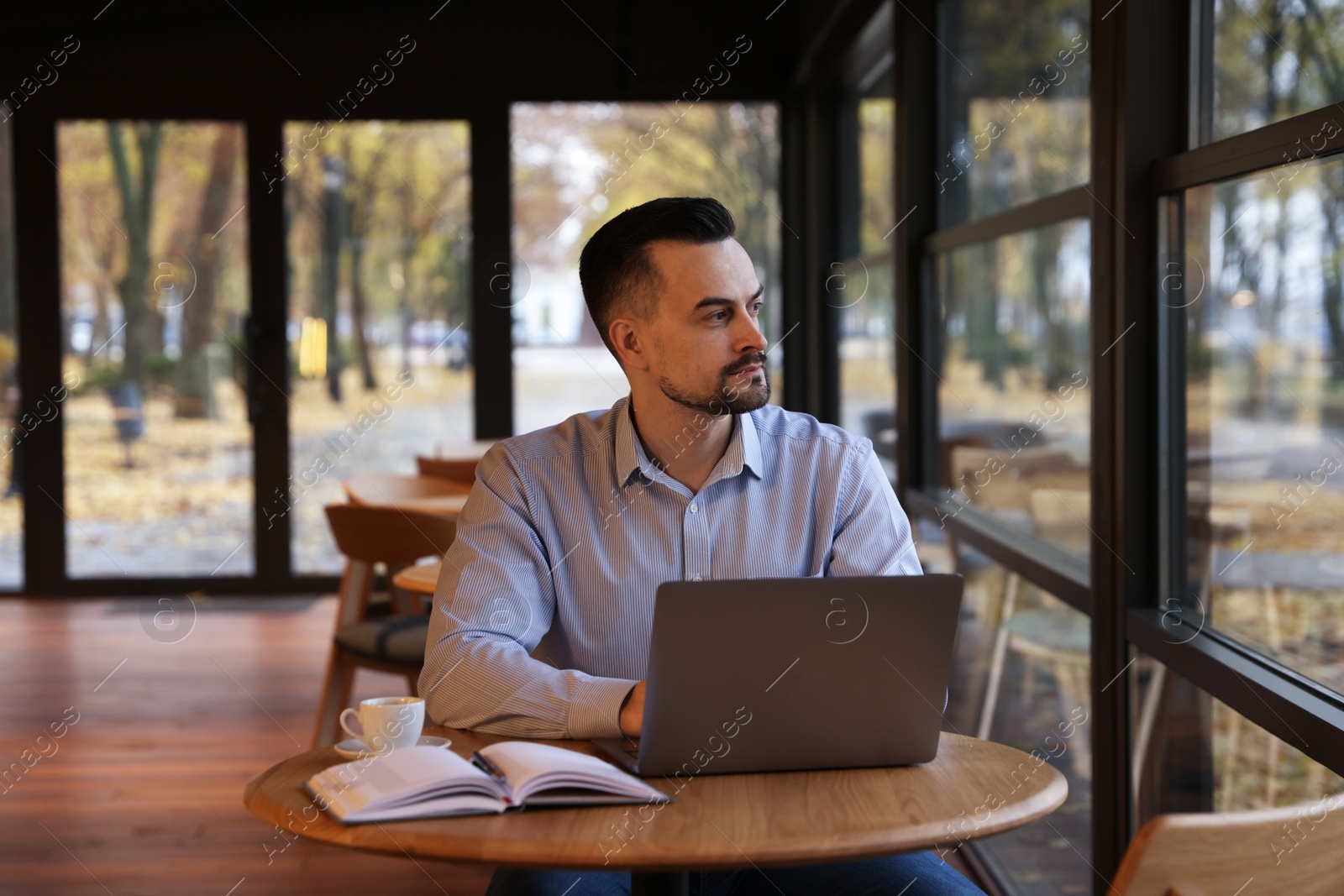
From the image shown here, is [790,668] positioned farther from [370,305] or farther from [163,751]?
[370,305]

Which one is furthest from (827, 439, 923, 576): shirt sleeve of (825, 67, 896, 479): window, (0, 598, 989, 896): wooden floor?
(825, 67, 896, 479): window

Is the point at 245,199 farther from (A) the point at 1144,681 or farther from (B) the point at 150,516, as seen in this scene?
(A) the point at 1144,681

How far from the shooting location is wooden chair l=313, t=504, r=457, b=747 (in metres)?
3.27

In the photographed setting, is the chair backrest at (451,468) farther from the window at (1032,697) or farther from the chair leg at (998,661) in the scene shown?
the chair leg at (998,661)

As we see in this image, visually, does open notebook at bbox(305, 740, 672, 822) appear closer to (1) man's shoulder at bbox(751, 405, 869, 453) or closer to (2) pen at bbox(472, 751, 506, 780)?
(2) pen at bbox(472, 751, 506, 780)

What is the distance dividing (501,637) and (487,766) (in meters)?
0.33

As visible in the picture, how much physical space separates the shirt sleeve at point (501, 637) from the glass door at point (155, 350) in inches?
197

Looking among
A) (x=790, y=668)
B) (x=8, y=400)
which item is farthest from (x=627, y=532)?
(x=8, y=400)

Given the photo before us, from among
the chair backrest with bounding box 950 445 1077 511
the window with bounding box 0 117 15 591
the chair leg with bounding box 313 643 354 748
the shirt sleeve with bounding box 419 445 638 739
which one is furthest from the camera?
the window with bounding box 0 117 15 591

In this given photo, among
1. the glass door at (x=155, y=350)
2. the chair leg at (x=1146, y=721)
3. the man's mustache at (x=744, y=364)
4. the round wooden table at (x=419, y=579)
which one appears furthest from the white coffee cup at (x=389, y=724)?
the glass door at (x=155, y=350)

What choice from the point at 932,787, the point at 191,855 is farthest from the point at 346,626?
the point at 932,787

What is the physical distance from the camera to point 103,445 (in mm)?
6426

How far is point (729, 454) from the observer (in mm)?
1793

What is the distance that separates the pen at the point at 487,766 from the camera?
4.23ft
